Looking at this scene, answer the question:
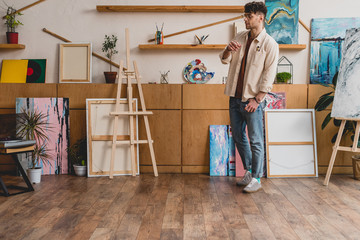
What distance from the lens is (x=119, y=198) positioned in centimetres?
291

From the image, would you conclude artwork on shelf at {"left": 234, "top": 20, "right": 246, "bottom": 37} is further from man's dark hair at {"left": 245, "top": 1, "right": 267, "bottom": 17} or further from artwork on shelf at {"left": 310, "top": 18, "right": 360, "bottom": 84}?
man's dark hair at {"left": 245, "top": 1, "right": 267, "bottom": 17}

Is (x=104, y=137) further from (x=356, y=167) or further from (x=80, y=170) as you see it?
(x=356, y=167)

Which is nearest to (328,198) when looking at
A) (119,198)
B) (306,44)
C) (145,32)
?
(119,198)

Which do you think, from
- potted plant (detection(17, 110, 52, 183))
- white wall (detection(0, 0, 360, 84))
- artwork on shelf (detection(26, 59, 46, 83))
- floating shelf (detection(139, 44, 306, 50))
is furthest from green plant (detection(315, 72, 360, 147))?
artwork on shelf (detection(26, 59, 46, 83))

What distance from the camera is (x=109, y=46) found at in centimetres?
411

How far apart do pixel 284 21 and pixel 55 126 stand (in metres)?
2.84

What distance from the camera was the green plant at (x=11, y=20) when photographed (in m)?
4.17

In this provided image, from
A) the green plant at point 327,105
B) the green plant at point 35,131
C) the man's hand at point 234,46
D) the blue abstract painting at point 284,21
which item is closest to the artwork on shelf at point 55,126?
the green plant at point 35,131

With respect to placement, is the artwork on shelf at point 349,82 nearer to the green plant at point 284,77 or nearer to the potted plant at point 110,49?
the green plant at point 284,77

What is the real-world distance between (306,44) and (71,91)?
9.01 feet

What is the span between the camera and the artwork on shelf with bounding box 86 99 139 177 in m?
3.81

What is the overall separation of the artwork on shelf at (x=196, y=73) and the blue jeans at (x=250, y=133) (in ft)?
3.18

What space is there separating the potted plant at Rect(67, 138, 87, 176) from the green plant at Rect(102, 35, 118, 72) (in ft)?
3.44

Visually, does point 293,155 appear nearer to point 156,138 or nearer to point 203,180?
point 203,180
